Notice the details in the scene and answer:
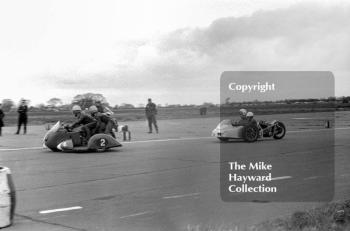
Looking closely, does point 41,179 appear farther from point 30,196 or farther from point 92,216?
point 92,216

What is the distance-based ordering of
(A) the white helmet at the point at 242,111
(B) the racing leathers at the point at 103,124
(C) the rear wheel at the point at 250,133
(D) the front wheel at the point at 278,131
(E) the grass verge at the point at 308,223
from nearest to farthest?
(E) the grass verge at the point at 308,223, (B) the racing leathers at the point at 103,124, (A) the white helmet at the point at 242,111, (C) the rear wheel at the point at 250,133, (D) the front wheel at the point at 278,131

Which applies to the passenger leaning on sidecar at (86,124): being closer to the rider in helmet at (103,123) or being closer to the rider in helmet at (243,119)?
the rider in helmet at (103,123)

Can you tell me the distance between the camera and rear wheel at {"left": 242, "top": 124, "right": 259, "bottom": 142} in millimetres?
20016

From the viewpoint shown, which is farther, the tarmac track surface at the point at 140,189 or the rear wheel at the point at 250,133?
the rear wheel at the point at 250,133

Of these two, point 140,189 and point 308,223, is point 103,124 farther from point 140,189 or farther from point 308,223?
point 308,223

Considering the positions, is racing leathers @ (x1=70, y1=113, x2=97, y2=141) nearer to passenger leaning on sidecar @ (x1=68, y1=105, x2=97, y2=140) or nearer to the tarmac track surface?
passenger leaning on sidecar @ (x1=68, y1=105, x2=97, y2=140)

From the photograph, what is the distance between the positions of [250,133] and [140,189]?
10.8m

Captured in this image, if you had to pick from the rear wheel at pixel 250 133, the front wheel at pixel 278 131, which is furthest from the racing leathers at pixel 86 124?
the front wheel at pixel 278 131

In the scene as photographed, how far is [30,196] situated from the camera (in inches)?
369

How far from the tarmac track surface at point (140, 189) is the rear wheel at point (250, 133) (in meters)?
2.61

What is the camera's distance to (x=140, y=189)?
1001 cm

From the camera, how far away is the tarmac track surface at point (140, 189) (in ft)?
24.5

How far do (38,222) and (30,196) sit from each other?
216 cm

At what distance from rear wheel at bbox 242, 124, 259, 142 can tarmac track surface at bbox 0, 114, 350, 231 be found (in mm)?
2615
